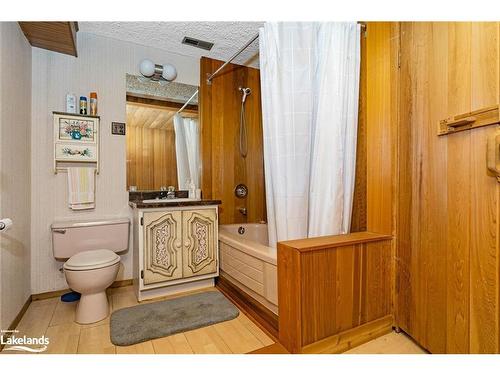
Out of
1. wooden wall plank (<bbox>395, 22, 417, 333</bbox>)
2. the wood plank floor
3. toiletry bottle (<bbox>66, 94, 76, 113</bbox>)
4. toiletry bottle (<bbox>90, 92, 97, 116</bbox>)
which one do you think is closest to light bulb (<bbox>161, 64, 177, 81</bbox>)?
toiletry bottle (<bbox>90, 92, 97, 116</bbox>)

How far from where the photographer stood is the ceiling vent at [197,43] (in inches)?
94.0

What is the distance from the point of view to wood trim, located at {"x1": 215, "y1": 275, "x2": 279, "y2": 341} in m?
1.60

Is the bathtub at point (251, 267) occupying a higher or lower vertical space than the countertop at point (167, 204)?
lower

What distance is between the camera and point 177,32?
89.7 inches

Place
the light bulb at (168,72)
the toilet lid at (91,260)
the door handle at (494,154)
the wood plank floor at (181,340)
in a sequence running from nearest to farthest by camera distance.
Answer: the door handle at (494,154) → the wood plank floor at (181,340) → the toilet lid at (91,260) → the light bulb at (168,72)

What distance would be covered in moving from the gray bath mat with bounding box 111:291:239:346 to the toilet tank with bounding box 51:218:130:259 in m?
0.57

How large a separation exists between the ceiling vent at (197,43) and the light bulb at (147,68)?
378 millimetres

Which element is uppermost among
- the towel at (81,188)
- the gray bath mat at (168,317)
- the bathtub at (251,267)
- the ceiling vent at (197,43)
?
the ceiling vent at (197,43)

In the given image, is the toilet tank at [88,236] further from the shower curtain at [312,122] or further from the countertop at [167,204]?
the shower curtain at [312,122]

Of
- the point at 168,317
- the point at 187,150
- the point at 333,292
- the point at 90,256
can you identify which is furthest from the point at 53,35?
the point at 333,292

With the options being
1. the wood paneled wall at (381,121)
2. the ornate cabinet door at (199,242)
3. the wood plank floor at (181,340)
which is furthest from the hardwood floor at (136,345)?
the wood paneled wall at (381,121)
